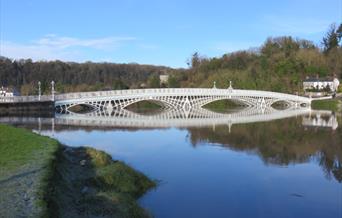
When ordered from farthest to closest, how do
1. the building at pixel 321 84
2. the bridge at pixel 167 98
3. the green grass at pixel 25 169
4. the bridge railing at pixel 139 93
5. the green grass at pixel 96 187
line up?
the building at pixel 321 84 < the bridge at pixel 167 98 < the bridge railing at pixel 139 93 < the green grass at pixel 96 187 < the green grass at pixel 25 169

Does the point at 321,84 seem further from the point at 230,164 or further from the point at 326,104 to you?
the point at 230,164

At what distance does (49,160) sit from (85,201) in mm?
3163

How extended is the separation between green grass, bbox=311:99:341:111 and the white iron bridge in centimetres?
93

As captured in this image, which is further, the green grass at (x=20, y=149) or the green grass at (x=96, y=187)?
the green grass at (x=20, y=149)

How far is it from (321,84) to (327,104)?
15594mm

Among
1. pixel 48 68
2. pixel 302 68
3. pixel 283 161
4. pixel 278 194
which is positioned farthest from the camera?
pixel 48 68

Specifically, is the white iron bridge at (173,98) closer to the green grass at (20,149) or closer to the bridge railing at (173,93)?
the bridge railing at (173,93)

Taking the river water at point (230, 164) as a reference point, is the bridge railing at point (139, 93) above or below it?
above

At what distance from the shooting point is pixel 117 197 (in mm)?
10852

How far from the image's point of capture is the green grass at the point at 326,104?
56781 mm

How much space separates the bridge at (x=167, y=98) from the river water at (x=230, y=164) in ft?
51.1

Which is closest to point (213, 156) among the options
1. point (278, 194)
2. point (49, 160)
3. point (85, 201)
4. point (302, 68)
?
point (278, 194)

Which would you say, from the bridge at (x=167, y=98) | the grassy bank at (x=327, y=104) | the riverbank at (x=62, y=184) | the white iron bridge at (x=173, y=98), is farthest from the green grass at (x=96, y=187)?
the grassy bank at (x=327, y=104)

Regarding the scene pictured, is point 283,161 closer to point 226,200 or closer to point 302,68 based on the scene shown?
point 226,200
